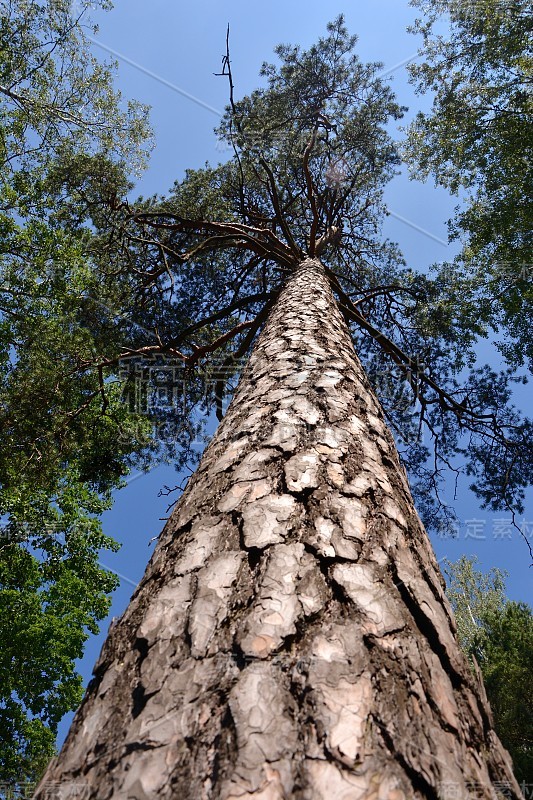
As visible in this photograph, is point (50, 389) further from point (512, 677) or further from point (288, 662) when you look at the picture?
point (512, 677)

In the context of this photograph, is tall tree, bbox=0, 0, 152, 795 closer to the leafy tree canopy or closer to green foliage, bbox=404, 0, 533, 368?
the leafy tree canopy

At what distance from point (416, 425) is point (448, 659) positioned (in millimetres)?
6439

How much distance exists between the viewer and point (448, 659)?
1031 millimetres

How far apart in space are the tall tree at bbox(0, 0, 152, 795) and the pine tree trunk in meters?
5.28

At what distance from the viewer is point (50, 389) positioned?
6.31 m

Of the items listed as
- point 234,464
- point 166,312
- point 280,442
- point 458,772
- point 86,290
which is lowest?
point 458,772

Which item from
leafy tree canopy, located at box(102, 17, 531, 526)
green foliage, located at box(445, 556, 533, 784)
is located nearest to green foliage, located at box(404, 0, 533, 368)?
leafy tree canopy, located at box(102, 17, 531, 526)

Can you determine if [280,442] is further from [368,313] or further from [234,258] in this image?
[234,258]

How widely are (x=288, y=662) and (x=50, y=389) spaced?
615 centimetres

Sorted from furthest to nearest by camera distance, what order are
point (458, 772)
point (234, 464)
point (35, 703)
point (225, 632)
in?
point (35, 703) < point (234, 464) < point (225, 632) < point (458, 772)

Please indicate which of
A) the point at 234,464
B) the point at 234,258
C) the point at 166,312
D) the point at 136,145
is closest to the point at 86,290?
the point at 166,312

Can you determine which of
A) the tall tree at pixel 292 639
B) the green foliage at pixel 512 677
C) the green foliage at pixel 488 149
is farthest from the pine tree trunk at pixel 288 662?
the green foliage at pixel 488 149

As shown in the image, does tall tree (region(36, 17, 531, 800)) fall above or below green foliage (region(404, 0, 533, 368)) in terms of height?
below

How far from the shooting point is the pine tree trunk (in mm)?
724
